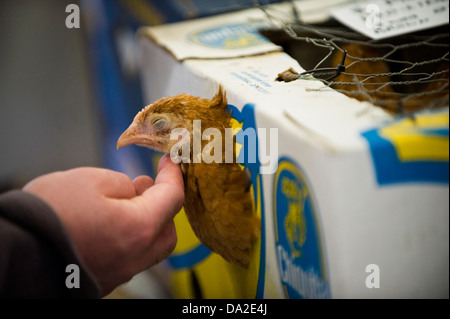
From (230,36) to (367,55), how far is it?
9.5 inches

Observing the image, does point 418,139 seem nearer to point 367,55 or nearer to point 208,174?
point 208,174

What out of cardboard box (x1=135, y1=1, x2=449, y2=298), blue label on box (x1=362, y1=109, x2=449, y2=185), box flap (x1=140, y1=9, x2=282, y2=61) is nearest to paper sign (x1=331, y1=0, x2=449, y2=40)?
box flap (x1=140, y1=9, x2=282, y2=61)

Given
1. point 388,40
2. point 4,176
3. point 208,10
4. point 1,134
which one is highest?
point 208,10

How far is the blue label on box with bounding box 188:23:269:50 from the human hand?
370 mm

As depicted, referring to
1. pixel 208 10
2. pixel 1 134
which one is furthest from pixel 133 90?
pixel 1 134

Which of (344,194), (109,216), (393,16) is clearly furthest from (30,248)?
→ (393,16)

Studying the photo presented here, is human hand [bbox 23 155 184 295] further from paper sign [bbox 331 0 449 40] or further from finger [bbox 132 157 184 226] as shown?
paper sign [bbox 331 0 449 40]

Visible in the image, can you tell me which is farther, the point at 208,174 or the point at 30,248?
the point at 208,174

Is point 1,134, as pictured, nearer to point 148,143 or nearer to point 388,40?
point 148,143

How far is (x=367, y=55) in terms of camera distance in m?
0.82

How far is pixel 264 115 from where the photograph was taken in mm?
543

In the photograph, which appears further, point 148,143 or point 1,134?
point 1,134

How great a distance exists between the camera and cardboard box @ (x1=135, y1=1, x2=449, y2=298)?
0.45m
